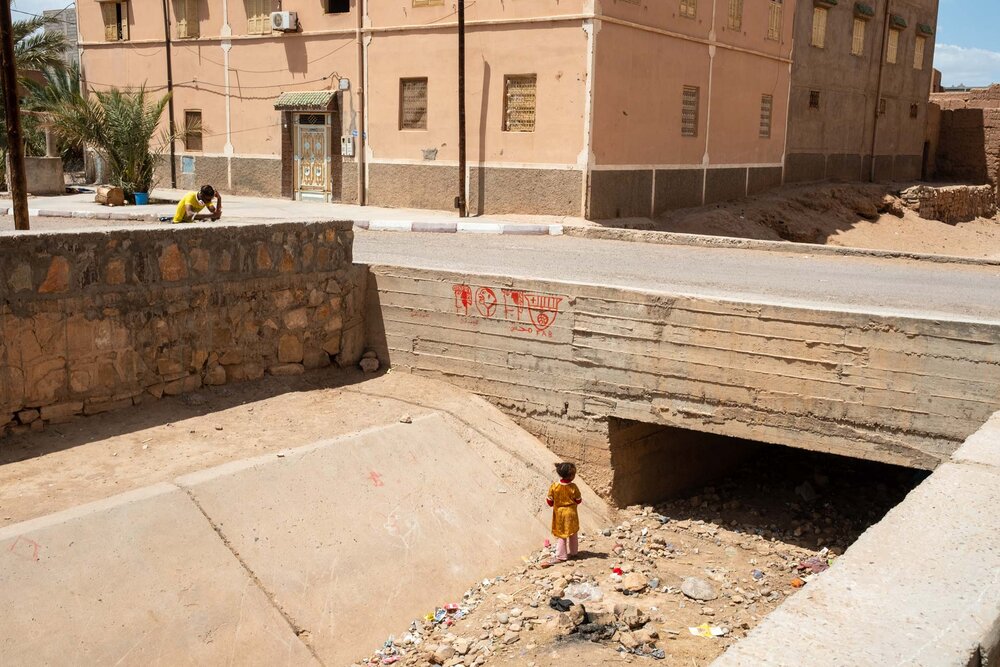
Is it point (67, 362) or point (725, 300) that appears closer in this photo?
point (67, 362)

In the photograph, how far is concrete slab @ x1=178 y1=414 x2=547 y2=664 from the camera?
262 inches

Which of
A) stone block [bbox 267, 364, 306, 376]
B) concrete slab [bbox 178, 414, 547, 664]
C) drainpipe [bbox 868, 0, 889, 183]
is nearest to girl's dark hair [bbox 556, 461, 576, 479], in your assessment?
concrete slab [bbox 178, 414, 547, 664]

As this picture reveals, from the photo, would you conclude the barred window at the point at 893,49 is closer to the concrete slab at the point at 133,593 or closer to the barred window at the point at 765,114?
the barred window at the point at 765,114

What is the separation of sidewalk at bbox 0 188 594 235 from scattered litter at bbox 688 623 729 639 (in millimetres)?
10365

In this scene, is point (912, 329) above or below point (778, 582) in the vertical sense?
above

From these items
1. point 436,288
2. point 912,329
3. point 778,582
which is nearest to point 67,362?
point 436,288

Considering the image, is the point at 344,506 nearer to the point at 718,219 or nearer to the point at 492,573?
the point at 492,573

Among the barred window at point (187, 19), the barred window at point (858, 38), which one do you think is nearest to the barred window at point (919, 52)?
the barred window at point (858, 38)

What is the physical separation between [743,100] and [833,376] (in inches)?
692

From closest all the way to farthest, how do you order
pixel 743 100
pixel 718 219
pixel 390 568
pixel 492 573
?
pixel 390 568, pixel 492 573, pixel 718 219, pixel 743 100

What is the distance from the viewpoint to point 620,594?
296 inches

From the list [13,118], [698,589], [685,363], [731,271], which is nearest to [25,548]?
[698,589]

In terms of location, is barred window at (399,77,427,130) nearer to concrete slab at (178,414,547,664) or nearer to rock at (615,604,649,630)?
concrete slab at (178,414,547,664)

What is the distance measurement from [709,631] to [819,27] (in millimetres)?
25098
